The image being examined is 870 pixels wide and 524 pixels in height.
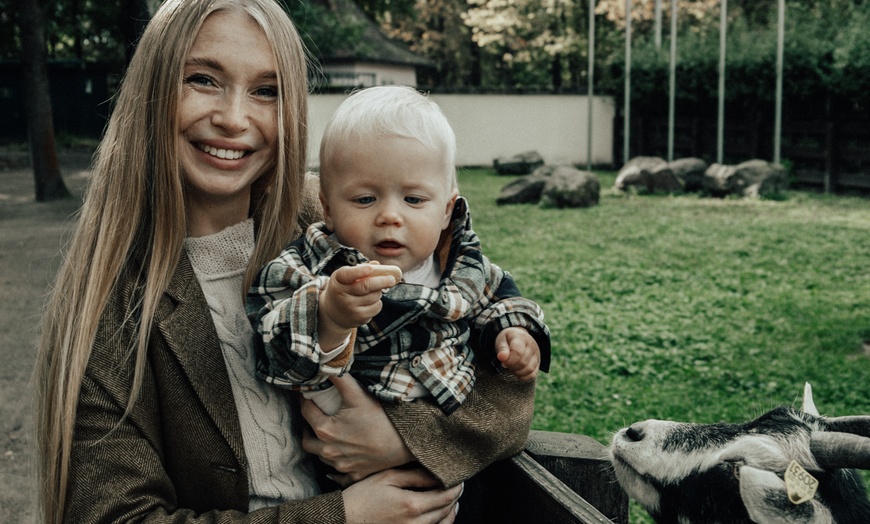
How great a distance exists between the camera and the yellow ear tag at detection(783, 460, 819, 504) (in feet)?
4.97

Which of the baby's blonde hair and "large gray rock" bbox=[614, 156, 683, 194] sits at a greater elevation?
the baby's blonde hair

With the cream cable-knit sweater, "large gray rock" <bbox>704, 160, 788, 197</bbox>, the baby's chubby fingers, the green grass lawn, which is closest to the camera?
the baby's chubby fingers

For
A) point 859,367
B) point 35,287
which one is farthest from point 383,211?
point 35,287

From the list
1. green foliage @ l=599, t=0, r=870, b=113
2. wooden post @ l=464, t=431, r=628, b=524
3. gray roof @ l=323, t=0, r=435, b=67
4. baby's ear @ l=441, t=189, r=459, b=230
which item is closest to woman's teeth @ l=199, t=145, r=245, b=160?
baby's ear @ l=441, t=189, r=459, b=230

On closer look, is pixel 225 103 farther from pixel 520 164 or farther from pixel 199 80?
pixel 520 164

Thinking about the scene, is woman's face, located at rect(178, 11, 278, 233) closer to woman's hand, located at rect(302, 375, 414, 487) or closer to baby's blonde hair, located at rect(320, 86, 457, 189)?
baby's blonde hair, located at rect(320, 86, 457, 189)

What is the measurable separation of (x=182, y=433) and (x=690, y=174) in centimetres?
1384

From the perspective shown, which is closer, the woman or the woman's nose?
the woman

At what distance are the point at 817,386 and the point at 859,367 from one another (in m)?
0.48

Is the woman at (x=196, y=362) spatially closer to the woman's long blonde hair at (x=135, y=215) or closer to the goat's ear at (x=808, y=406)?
the woman's long blonde hair at (x=135, y=215)

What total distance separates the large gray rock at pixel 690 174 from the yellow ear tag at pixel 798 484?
44.3 feet

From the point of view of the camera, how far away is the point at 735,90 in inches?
678

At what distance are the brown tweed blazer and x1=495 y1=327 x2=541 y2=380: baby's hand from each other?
0.28ft

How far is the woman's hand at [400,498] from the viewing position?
5.58 feet
